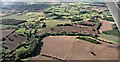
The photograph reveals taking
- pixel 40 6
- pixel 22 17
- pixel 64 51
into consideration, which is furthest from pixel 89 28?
pixel 40 6

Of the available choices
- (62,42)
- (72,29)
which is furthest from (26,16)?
(62,42)

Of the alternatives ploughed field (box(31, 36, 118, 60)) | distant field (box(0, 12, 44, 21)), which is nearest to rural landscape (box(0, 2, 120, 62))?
ploughed field (box(31, 36, 118, 60))

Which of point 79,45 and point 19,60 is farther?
point 79,45

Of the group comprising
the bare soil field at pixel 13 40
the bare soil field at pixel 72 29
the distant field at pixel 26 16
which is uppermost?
the distant field at pixel 26 16

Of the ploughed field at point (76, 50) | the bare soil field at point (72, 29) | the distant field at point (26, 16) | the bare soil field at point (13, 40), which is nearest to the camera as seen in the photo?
the ploughed field at point (76, 50)

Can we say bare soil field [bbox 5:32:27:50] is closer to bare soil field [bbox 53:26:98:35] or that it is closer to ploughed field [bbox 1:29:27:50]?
ploughed field [bbox 1:29:27:50]

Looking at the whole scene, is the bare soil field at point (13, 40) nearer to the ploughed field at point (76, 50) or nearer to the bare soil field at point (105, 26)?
the ploughed field at point (76, 50)

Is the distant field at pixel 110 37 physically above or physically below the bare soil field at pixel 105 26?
below

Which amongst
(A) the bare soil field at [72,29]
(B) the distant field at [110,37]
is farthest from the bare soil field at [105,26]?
(B) the distant field at [110,37]

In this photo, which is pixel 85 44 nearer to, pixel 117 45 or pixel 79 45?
pixel 79 45
